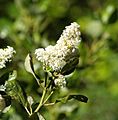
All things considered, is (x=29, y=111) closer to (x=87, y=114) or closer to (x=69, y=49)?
(x=69, y=49)

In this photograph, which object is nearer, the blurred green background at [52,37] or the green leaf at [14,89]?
the green leaf at [14,89]

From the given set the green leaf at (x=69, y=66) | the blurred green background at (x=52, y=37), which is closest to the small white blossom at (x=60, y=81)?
the green leaf at (x=69, y=66)

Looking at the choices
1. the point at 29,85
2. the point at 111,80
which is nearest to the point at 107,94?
the point at 111,80

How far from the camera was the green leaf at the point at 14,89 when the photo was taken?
864mm

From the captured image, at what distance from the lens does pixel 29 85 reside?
143 cm

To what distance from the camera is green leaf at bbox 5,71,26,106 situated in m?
0.86

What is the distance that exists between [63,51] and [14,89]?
12 cm

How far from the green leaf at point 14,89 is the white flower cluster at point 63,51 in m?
0.08

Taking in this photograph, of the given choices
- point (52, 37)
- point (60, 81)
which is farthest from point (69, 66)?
point (52, 37)

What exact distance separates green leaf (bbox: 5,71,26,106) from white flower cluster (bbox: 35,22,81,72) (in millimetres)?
75

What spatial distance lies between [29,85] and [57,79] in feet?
1.89

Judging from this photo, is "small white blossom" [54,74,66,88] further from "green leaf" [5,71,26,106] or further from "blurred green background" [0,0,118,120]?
"blurred green background" [0,0,118,120]

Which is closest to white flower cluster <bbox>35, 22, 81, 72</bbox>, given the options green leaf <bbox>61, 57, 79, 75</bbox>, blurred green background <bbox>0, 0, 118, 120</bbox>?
green leaf <bbox>61, 57, 79, 75</bbox>

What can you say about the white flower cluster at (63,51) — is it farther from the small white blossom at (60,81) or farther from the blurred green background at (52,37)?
the blurred green background at (52,37)
